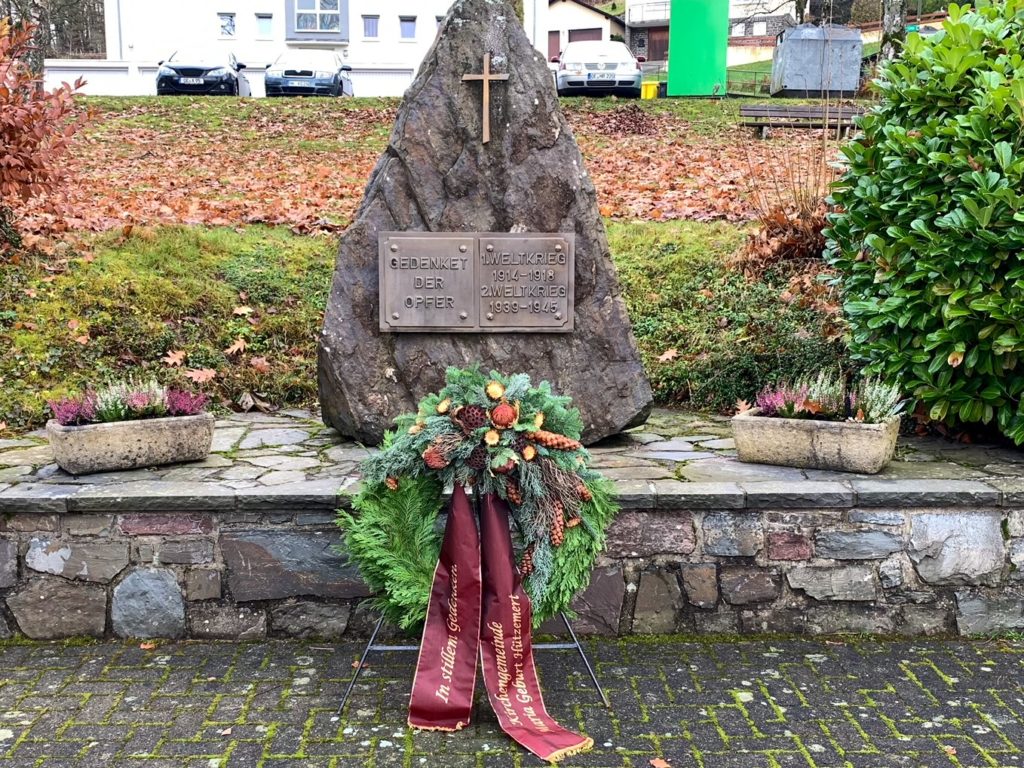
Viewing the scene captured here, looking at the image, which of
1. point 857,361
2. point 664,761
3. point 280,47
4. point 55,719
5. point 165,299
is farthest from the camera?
point 280,47

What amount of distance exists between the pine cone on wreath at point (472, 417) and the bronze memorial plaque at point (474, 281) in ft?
4.87

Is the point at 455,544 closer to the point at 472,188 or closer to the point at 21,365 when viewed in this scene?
the point at 472,188

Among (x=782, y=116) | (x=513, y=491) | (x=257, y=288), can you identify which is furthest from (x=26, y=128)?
(x=782, y=116)

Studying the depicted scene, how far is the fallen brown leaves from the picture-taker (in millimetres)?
9117

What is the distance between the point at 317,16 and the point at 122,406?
29.2 m

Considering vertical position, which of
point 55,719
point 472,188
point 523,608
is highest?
point 472,188

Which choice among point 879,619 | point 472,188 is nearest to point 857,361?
point 879,619

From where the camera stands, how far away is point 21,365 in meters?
6.12

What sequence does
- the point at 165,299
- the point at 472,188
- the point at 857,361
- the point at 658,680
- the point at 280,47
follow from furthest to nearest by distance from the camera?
the point at 280,47
the point at 165,299
the point at 857,361
the point at 472,188
the point at 658,680

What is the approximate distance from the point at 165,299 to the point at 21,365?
1103 millimetres

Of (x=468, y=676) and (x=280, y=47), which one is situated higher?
(x=280, y=47)

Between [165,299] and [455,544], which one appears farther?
[165,299]

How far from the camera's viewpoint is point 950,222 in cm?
448

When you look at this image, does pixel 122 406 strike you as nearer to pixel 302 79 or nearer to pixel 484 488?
pixel 484 488
